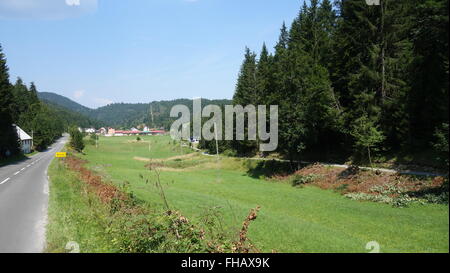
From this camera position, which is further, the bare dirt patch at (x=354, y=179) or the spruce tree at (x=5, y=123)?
the spruce tree at (x=5, y=123)

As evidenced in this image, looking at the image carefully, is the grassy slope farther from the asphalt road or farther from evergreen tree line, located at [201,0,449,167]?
evergreen tree line, located at [201,0,449,167]

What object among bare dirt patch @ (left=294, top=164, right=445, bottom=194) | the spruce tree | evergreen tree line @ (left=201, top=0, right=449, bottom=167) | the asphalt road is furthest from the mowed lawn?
the spruce tree

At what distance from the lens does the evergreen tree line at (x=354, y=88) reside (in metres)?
22.9

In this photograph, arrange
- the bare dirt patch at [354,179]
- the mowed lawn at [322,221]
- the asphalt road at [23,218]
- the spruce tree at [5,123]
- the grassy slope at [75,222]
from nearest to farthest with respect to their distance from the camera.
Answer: the grassy slope at [75,222], the asphalt road at [23,218], the mowed lawn at [322,221], the bare dirt patch at [354,179], the spruce tree at [5,123]

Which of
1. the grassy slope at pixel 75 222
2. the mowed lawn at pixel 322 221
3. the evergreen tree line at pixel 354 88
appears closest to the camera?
the grassy slope at pixel 75 222

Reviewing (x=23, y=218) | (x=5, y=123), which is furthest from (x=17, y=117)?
(x=23, y=218)

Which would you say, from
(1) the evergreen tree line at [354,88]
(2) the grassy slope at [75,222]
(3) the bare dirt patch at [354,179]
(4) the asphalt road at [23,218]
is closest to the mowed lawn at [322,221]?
(3) the bare dirt patch at [354,179]

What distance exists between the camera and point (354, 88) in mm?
30438

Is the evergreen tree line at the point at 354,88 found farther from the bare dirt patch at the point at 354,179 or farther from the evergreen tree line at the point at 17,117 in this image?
the evergreen tree line at the point at 17,117

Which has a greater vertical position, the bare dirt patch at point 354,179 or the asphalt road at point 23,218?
the asphalt road at point 23,218

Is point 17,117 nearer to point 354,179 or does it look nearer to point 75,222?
point 75,222

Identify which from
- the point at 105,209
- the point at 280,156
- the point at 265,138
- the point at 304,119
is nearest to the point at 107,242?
the point at 105,209

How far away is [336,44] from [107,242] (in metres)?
37.2

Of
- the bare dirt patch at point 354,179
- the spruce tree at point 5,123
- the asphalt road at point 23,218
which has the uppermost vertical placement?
the spruce tree at point 5,123
